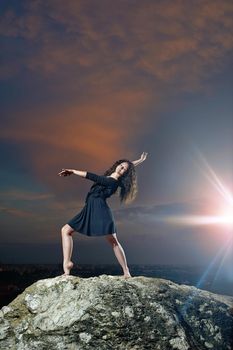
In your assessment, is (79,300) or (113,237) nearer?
(79,300)

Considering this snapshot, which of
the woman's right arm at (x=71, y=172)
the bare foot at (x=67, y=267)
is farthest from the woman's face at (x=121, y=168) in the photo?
the bare foot at (x=67, y=267)

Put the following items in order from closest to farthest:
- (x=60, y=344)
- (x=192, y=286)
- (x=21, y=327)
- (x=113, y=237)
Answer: (x=60, y=344) < (x=21, y=327) < (x=113, y=237) < (x=192, y=286)

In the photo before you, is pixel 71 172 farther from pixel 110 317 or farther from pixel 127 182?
pixel 110 317

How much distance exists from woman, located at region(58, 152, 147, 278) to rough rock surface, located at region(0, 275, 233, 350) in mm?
639

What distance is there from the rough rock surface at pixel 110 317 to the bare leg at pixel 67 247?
11.2 inches

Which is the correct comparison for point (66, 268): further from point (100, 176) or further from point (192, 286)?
point (192, 286)

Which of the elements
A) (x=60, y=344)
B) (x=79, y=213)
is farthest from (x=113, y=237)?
(x=60, y=344)

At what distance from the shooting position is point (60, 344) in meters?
10.5

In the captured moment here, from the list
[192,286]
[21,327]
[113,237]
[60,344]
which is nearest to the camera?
[60,344]

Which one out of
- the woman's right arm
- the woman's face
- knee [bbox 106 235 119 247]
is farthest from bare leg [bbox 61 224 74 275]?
the woman's face

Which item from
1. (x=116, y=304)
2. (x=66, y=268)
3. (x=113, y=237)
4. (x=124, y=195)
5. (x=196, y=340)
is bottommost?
(x=196, y=340)

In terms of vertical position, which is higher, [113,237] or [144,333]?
[113,237]

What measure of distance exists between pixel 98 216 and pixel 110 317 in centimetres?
262

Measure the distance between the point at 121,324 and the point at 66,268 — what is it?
2.14 metres
